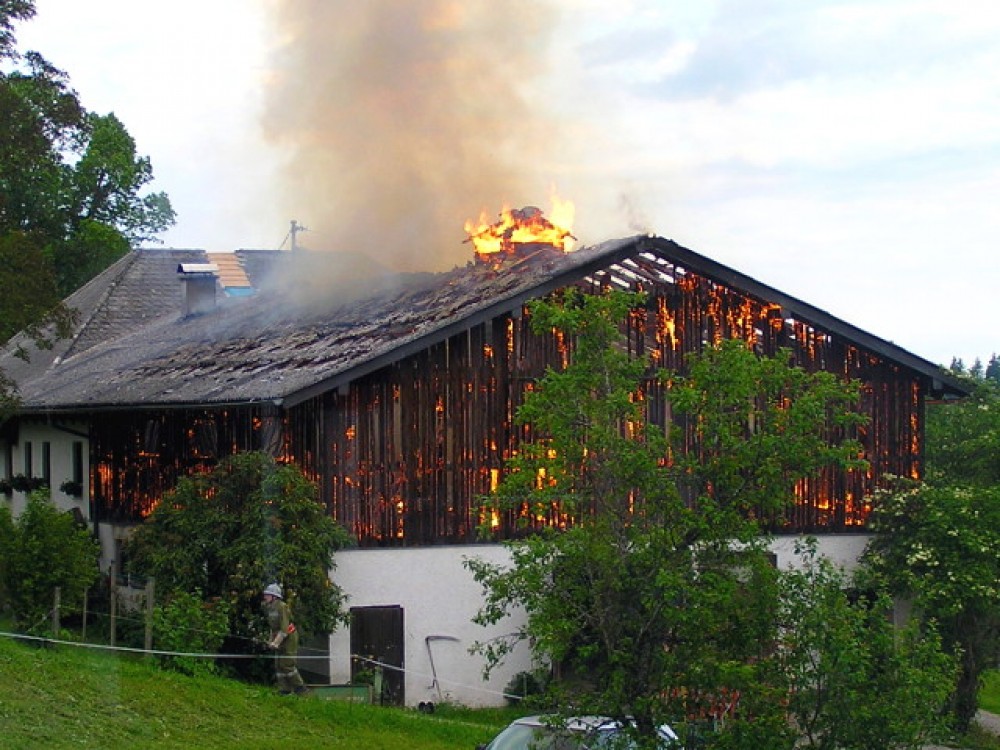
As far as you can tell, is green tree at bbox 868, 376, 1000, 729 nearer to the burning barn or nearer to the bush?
the burning barn

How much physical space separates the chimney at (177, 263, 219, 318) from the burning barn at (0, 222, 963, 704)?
808cm

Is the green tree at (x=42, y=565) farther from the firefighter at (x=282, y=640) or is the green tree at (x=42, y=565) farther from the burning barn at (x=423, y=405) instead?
the firefighter at (x=282, y=640)

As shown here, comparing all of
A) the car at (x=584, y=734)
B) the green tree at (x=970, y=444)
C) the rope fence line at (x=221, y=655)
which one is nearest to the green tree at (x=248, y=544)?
the rope fence line at (x=221, y=655)

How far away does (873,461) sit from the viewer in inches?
1033

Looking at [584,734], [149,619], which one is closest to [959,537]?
[149,619]

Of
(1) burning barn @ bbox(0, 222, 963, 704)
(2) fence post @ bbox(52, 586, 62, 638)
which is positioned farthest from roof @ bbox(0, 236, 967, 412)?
(2) fence post @ bbox(52, 586, 62, 638)

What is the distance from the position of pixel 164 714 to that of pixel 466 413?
7.43 m

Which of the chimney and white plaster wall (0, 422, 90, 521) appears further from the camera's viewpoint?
the chimney

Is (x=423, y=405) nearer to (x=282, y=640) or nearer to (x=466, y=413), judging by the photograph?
(x=466, y=413)

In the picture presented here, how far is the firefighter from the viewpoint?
20391mm

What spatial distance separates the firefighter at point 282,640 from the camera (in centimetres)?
2039

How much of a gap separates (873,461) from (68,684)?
1397 centimetres

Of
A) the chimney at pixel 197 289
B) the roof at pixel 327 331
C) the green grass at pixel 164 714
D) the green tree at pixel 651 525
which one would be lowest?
the green grass at pixel 164 714

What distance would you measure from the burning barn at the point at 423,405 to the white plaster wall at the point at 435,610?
0.02 meters
